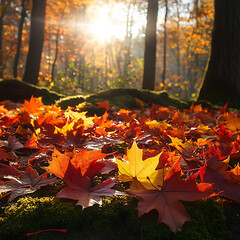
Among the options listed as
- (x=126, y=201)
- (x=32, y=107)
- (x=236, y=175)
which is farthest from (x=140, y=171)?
(x=32, y=107)

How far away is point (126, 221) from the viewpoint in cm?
70

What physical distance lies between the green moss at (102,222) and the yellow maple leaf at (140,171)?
8 cm

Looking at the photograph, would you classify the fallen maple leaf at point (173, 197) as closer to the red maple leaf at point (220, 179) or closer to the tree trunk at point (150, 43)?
the red maple leaf at point (220, 179)

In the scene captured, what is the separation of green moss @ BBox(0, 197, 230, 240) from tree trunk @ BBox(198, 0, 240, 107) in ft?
14.9

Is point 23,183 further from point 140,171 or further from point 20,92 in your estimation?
point 20,92

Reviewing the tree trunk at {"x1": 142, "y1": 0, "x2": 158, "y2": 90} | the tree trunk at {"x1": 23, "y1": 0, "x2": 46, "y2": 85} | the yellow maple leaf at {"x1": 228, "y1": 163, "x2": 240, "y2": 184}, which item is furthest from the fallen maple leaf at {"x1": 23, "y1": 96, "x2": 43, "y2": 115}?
the tree trunk at {"x1": 23, "y1": 0, "x2": 46, "y2": 85}

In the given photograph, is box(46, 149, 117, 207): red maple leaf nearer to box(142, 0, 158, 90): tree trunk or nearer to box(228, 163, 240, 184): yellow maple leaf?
box(228, 163, 240, 184): yellow maple leaf

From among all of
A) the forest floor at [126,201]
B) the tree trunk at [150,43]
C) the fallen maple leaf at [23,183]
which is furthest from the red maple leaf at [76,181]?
the tree trunk at [150,43]

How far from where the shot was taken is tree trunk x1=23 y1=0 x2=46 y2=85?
7395 millimetres

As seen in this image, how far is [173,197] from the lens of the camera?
2.24 feet

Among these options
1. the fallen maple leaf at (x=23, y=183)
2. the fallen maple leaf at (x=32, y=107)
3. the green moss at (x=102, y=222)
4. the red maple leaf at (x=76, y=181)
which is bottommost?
the green moss at (x=102, y=222)

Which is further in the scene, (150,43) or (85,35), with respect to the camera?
(85,35)

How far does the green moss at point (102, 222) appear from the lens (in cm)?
64

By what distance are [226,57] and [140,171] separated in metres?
5.02
